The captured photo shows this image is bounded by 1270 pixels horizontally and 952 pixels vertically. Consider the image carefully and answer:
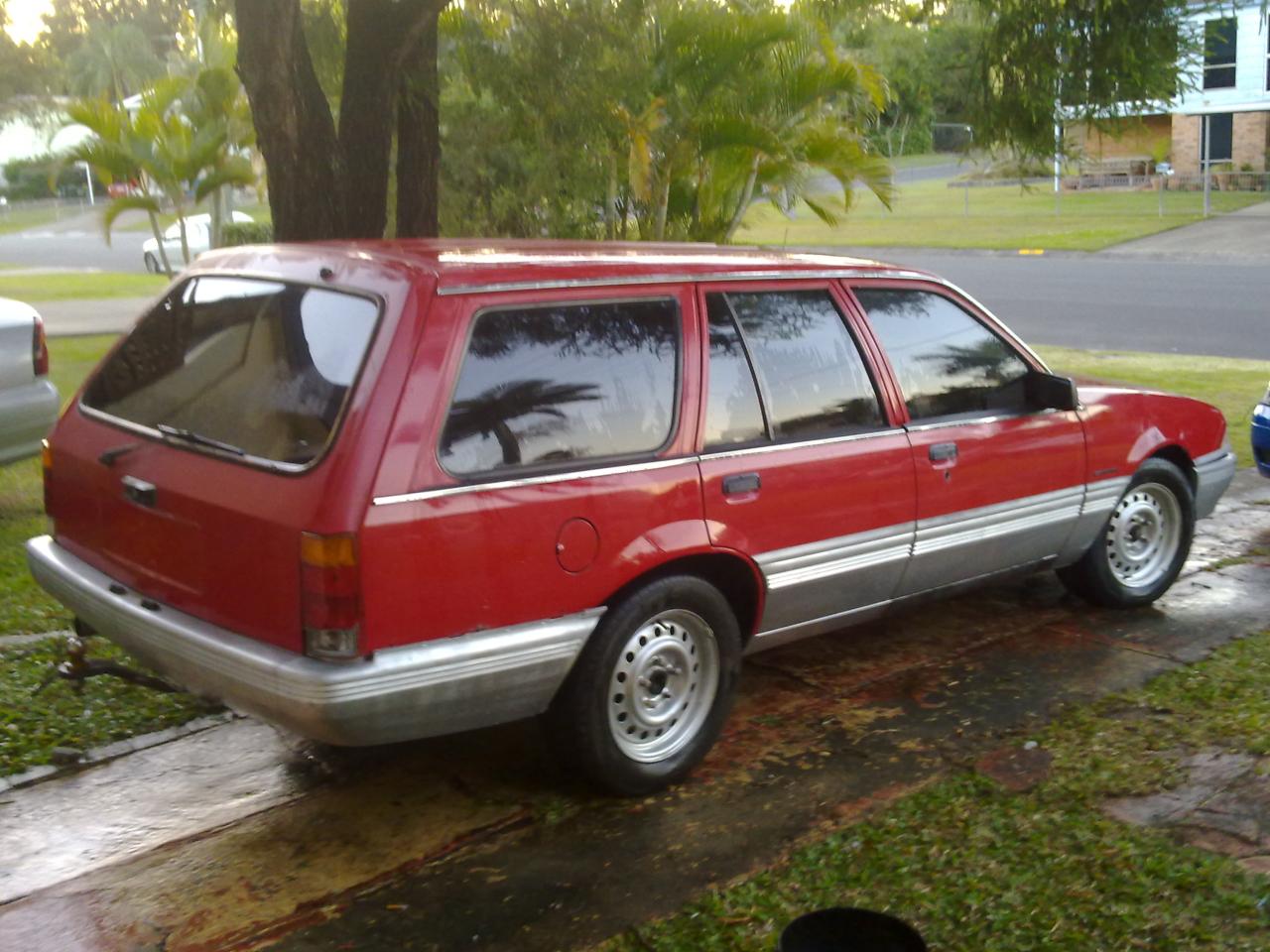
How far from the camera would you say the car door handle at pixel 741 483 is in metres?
4.59

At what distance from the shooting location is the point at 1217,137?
44.7 m

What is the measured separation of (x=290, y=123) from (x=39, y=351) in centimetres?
187

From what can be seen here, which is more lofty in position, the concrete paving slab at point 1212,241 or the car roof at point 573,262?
the car roof at point 573,262

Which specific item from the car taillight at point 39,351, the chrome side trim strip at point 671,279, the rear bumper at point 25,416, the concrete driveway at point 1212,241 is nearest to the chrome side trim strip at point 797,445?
the chrome side trim strip at point 671,279

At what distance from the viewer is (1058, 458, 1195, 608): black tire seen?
630 centimetres

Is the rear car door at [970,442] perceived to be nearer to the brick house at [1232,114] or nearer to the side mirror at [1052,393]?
the side mirror at [1052,393]

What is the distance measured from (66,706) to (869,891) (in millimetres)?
3053

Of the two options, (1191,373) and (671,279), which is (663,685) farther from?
(1191,373)

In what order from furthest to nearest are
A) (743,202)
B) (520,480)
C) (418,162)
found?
(743,202) → (418,162) → (520,480)

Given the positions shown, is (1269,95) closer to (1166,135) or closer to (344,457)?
(1166,135)

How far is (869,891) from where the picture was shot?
12.8 ft

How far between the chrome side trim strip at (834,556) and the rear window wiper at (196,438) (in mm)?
1730

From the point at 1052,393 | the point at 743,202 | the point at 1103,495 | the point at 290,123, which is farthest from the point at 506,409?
the point at 743,202

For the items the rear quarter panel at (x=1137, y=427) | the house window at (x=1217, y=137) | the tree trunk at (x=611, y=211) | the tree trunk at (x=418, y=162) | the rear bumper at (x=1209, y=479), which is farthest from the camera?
the house window at (x=1217, y=137)
